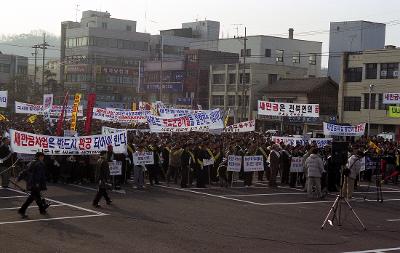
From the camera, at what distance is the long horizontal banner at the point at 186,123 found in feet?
90.5

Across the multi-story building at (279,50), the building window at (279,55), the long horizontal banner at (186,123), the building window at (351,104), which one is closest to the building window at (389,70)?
the building window at (351,104)

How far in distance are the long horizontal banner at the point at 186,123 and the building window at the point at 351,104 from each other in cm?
3122

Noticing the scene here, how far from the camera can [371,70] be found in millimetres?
56438

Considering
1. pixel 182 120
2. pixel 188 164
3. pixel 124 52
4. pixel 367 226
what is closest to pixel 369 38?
pixel 124 52

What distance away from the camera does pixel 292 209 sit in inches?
685

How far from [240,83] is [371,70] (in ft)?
63.0

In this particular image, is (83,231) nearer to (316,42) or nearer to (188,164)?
→ (188,164)

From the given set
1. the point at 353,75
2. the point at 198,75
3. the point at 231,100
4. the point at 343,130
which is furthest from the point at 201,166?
the point at 198,75

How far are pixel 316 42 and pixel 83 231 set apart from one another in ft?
269

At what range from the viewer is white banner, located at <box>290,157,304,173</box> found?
2316 cm

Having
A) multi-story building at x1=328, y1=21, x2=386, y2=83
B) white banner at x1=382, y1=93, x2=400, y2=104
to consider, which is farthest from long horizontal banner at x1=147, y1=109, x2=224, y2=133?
multi-story building at x1=328, y1=21, x2=386, y2=83

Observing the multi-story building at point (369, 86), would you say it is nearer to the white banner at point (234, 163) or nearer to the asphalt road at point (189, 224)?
the white banner at point (234, 163)

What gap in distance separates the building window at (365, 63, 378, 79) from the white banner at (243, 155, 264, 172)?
36.1m

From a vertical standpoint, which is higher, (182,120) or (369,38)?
(369,38)
